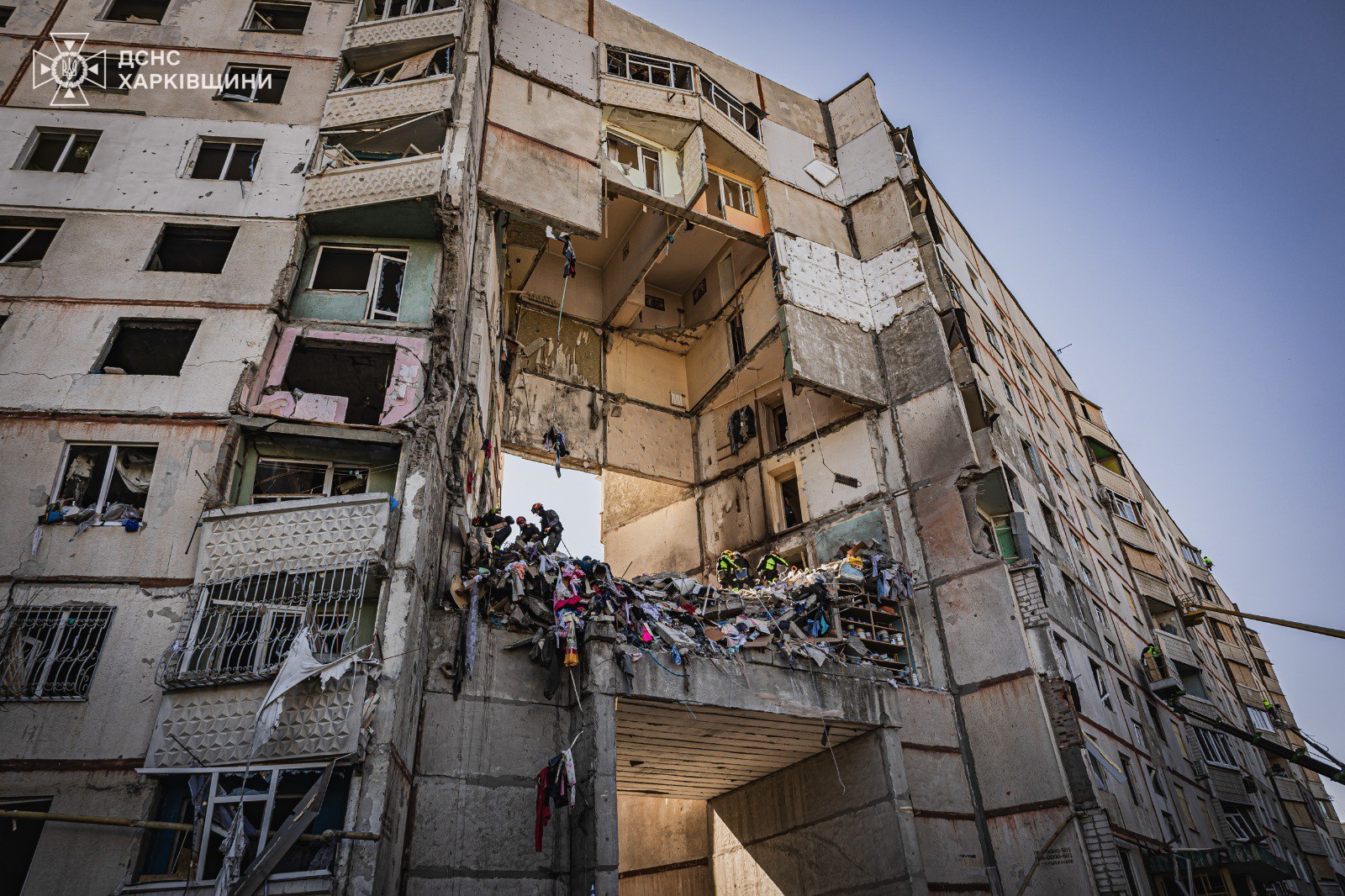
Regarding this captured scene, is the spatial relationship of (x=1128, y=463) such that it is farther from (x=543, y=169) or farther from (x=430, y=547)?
(x=430, y=547)

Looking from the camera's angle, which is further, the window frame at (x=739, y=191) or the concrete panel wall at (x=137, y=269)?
the window frame at (x=739, y=191)

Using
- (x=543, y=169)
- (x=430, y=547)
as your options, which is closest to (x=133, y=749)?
(x=430, y=547)

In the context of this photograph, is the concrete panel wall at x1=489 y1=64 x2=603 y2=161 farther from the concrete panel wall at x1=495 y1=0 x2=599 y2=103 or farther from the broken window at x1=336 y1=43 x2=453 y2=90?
the broken window at x1=336 y1=43 x2=453 y2=90

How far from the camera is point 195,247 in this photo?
48.1ft

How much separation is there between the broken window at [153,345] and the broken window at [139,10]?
28.7 feet

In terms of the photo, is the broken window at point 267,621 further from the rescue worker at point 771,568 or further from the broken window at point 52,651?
the rescue worker at point 771,568

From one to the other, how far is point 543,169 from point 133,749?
13.6 m

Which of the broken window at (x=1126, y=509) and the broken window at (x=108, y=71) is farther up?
the broken window at (x=108, y=71)

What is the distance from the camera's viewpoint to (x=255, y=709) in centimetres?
989

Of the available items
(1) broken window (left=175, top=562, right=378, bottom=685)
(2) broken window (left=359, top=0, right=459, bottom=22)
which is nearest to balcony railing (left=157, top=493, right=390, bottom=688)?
(1) broken window (left=175, top=562, right=378, bottom=685)

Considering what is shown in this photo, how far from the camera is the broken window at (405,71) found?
16.9m

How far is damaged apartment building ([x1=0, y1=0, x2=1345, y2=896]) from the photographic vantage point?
33.3 feet

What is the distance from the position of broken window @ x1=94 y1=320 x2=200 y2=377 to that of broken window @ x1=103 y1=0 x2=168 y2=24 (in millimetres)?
8739

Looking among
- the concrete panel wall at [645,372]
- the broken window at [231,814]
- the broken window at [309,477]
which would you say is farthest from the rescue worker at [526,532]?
the concrete panel wall at [645,372]
